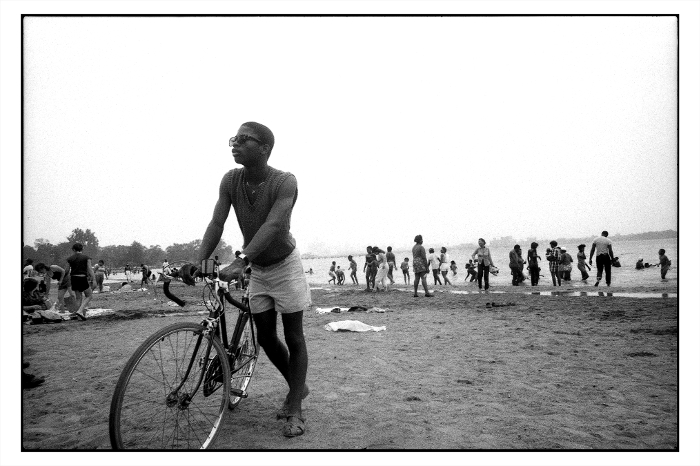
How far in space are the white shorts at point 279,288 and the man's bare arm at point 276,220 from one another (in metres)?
0.28

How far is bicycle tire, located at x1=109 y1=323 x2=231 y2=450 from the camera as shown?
2.17 meters

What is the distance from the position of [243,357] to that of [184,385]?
0.66 metres

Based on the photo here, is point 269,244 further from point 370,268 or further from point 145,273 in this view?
point 370,268

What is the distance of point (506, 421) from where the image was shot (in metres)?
2.59

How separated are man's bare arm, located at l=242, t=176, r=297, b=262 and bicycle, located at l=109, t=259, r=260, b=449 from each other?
24cm

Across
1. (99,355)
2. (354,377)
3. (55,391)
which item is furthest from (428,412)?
(99,355)

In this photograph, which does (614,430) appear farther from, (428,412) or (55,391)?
(55,391)

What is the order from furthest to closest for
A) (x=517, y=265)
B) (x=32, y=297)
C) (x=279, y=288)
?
Answer: (x=517, y=265) → (x=32, y=297) → (x=279, y=288)

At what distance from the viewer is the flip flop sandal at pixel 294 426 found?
96.5 inches

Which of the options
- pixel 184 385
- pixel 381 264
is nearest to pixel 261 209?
pixel 184 385

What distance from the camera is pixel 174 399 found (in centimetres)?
227

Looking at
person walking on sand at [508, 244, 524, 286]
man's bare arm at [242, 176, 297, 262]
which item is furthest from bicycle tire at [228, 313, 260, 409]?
person walking on sand at [508, 244, 524, 286]

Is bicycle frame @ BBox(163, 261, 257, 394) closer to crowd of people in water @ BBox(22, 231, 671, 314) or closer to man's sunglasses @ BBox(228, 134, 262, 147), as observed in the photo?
crowd of people in water @ BBox(22, 231, 671, 314)

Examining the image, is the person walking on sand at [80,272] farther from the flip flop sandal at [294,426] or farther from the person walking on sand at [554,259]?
the person walking on sand at [554,259]
